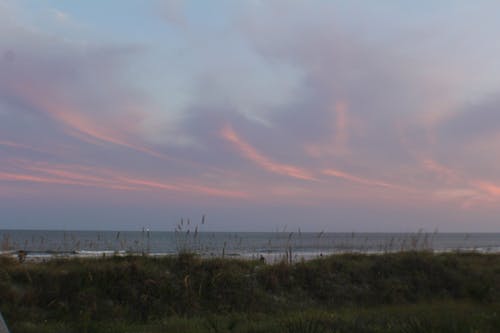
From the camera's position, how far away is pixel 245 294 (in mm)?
10945

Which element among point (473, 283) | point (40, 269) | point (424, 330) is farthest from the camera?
point (473, 283)

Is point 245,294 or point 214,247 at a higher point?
point 214,247

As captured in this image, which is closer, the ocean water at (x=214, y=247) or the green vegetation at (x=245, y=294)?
the green vegetation at (x=245, y=294)

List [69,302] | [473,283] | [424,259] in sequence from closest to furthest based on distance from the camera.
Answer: [69,302] → [473,283] → [424,259]

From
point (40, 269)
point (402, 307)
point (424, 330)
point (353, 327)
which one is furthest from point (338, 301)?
point (40, 269)

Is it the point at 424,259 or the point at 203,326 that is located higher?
the point at 424,259

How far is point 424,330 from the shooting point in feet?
19.5

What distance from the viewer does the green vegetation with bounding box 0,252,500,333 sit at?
8.07m

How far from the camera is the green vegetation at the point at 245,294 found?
8070 millimetres

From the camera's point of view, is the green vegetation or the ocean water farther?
the ocean water

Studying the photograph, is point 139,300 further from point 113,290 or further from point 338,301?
point 338,301

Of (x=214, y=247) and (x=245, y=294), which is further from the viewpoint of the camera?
(x=214, y=247)

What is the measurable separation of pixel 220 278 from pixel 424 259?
660 centimetres

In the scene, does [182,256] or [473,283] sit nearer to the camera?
[182,256]
